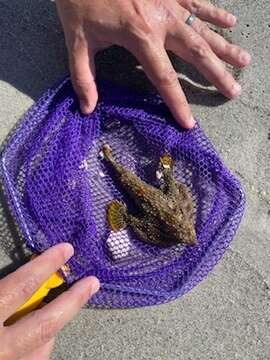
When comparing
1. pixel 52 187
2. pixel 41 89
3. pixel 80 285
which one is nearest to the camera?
pixel 80 285

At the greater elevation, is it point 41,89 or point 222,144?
point 41,89

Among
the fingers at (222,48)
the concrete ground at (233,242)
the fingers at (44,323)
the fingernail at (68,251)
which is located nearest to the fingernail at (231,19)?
the fingers at (222,48)

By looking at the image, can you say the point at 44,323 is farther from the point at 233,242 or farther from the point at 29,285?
the point at 233,242

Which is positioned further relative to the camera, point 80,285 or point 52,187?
point 52,187

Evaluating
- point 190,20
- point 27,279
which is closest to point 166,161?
point 190,20

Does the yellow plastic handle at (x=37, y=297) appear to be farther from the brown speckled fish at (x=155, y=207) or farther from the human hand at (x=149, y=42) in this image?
the human hand at (x=149, y=42)

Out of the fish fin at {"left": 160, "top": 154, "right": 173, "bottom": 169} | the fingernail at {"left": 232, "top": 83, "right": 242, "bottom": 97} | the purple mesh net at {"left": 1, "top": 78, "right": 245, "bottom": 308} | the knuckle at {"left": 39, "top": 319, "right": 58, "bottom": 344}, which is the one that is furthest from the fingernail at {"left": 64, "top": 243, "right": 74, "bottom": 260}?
the fingernail at {"left": 232, "top": 83, "right": 242, "bottom": 97}

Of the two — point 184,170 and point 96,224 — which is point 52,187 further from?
point 184,170

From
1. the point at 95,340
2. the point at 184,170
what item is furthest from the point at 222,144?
the point at 95,340

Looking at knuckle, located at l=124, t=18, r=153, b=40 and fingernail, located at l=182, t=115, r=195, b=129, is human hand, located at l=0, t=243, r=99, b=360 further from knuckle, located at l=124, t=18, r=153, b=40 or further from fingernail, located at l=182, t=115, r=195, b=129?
knuckle, located at l=124, t=18, r=153, b=40
